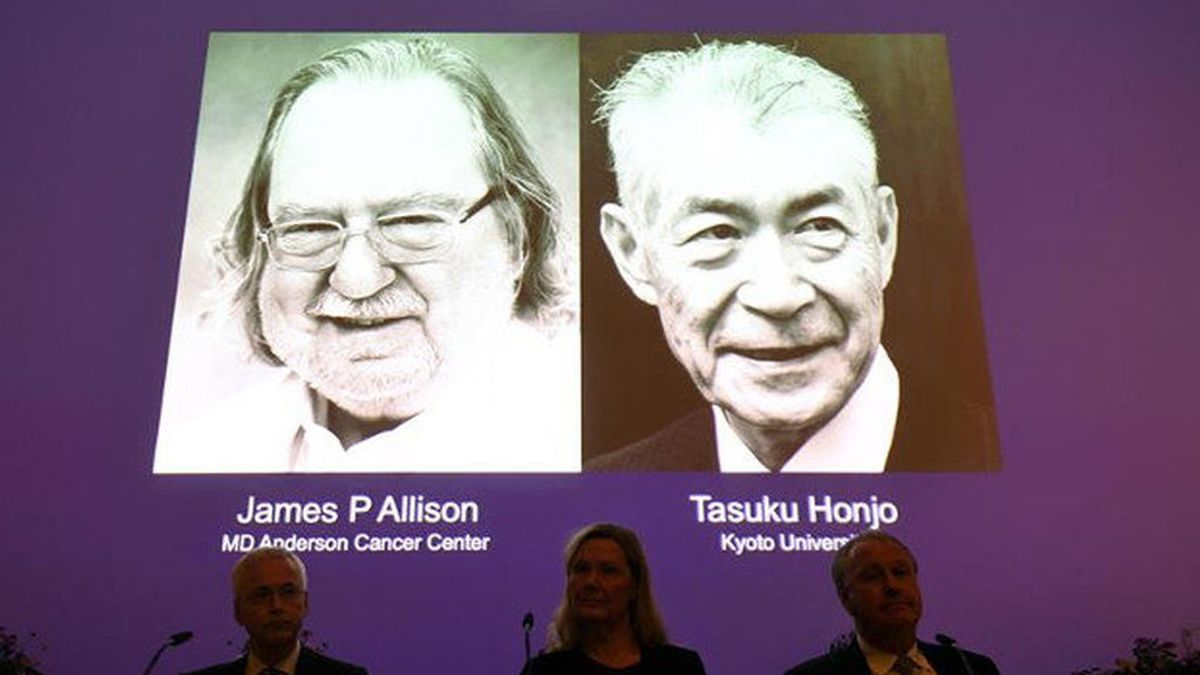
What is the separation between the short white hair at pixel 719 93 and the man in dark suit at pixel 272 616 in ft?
7.17

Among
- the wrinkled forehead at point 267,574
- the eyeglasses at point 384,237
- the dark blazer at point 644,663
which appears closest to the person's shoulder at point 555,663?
the dark blazer at point 644,663

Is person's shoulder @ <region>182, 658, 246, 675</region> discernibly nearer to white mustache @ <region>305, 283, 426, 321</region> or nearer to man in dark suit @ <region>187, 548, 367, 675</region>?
man in dark suit @ <region>187, 548, 367, 675</region>

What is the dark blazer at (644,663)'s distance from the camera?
281 cm

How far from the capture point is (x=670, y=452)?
4.37 meters

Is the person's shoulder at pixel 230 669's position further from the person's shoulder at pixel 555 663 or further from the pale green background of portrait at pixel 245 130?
the pale green background of portrait at pixel 245 130

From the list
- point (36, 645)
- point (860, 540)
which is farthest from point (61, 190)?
point (860, 540)

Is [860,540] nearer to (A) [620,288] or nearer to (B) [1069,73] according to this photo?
(A) [620,288]

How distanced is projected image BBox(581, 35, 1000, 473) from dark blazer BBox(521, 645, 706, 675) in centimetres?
148

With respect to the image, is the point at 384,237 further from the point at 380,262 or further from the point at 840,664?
the point at 840,664

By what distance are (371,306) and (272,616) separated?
178 cm

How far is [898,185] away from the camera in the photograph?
4797mm

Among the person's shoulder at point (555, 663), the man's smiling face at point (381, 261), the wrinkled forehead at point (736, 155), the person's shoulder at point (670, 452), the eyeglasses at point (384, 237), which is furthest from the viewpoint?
the wrinkled forehead at point (736, 155)

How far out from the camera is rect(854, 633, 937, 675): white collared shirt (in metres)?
2.83

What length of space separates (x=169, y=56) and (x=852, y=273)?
2.75m
